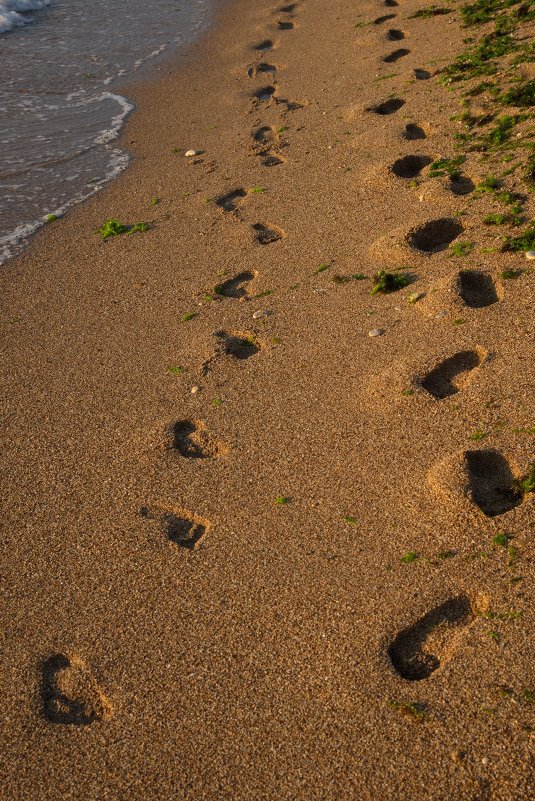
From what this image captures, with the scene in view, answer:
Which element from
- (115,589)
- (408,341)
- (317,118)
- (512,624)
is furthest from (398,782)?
(317,118)

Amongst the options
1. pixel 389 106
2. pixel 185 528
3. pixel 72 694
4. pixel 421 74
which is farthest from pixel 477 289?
pixel 421 74

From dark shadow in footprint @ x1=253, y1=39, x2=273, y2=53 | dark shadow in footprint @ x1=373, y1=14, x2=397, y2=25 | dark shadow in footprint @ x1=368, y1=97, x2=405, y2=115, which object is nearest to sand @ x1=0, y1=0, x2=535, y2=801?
dark shadow in footprint @ x1=368, y1=97, x2=405, y2=115

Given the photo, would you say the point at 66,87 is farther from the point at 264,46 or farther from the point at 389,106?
the point at 389,106

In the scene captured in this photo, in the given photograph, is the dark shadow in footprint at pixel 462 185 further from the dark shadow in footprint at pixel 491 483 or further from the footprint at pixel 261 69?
the footprint at pixel 261 69

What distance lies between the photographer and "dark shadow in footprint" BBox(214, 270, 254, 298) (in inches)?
177

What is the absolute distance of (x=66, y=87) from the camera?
8438mm

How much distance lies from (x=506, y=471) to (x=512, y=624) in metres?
0.72

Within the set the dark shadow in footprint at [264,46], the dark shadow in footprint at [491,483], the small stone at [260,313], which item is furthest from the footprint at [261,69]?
the dark shadow in footprint at [491,483]

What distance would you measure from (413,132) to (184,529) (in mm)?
4104

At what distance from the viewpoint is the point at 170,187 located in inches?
235

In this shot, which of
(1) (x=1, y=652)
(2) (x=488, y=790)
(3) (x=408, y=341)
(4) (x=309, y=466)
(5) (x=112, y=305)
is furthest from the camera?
(5) (x=112, y=305)

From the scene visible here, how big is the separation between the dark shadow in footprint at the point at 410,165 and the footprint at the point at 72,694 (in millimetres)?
4062

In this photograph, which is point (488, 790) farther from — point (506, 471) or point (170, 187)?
point (170, 187)

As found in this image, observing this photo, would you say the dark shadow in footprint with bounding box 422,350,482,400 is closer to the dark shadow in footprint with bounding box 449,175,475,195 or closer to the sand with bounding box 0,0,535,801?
the sand with bounding box 0,0,535,801
